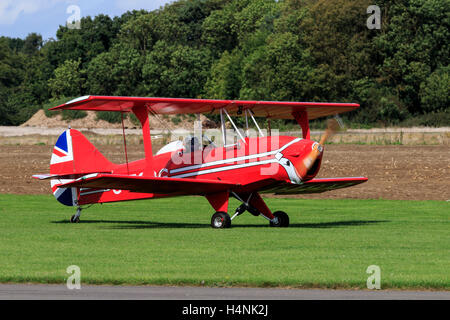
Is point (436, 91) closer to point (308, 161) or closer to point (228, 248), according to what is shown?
point (308, 161)

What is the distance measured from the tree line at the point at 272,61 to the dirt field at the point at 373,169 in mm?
31718

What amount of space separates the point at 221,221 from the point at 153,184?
1861mm

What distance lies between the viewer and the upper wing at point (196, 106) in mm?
19478

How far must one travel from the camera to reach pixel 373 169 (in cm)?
3947

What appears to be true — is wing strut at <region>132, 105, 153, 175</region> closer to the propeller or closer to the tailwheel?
the tailwheel

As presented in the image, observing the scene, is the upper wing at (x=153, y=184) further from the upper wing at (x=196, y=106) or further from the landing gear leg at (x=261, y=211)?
the upper wing at (x=196, y=106)

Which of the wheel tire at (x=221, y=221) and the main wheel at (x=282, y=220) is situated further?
the main wheel at (x=282, y=220)

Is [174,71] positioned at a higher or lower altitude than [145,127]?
higher

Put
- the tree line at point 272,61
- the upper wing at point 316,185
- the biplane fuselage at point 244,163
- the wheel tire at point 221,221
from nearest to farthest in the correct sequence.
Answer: the biplane fuselage at point 244,163, the wheel tire at point 221,221, the upper wing at point 316,185, the tree line at point 272,61

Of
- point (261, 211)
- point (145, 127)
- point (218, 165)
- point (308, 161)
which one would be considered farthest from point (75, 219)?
point (308, 161)

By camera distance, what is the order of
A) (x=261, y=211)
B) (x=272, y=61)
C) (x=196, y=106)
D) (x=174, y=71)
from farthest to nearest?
(x=174, y=71) → (x=272, y=61) → (x=261, y=211) → (x=196, y=106)

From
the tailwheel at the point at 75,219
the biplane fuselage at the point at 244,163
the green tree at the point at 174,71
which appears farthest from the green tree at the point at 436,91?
the biplane fuselage at the point at 244,163

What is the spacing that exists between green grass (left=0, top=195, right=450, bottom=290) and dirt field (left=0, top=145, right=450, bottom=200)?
6520 millimetres
